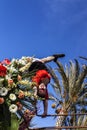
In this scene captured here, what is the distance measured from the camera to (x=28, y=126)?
767cm

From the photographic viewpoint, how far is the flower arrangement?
731 cm

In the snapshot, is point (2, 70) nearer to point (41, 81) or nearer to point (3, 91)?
point (3, 91)

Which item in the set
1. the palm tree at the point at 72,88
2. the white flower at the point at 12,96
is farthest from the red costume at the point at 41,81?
the palm tree at the point at 72,88

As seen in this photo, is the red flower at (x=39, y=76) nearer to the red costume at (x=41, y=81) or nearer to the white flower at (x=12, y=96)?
the red costume at (x=41, y=81)

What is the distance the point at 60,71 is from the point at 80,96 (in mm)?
1898

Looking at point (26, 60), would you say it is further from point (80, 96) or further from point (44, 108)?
point (80, 96)

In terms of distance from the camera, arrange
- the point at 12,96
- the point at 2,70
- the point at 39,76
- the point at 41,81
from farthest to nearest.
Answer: the point at 41,81 → the point at 39,76 → the point at 2,70 → the point at 12,96

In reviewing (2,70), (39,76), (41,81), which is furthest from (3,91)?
(41,81)

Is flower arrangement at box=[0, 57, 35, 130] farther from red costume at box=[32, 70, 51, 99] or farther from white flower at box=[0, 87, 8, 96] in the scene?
red costume at box=[32, 70, 51, 99]

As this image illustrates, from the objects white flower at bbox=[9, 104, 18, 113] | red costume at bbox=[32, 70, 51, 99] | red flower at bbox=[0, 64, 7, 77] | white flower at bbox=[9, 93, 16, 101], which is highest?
red flower at bbox=[0, 64, 7, 77]

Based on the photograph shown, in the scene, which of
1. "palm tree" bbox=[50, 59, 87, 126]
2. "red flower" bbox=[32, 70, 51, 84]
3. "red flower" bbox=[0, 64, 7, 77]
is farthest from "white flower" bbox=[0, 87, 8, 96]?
"palm tree" bbox=[50, 59, 87, 126]

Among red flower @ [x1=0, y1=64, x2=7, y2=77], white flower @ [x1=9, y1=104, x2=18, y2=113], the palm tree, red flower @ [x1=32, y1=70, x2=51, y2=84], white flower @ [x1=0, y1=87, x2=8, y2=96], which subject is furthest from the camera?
the palm tree

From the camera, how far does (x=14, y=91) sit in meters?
7.67

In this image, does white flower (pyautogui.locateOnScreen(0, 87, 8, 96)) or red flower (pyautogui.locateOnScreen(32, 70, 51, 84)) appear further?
red flower (pyautogui.locateOnScreen(32, 70, 51, 84))
